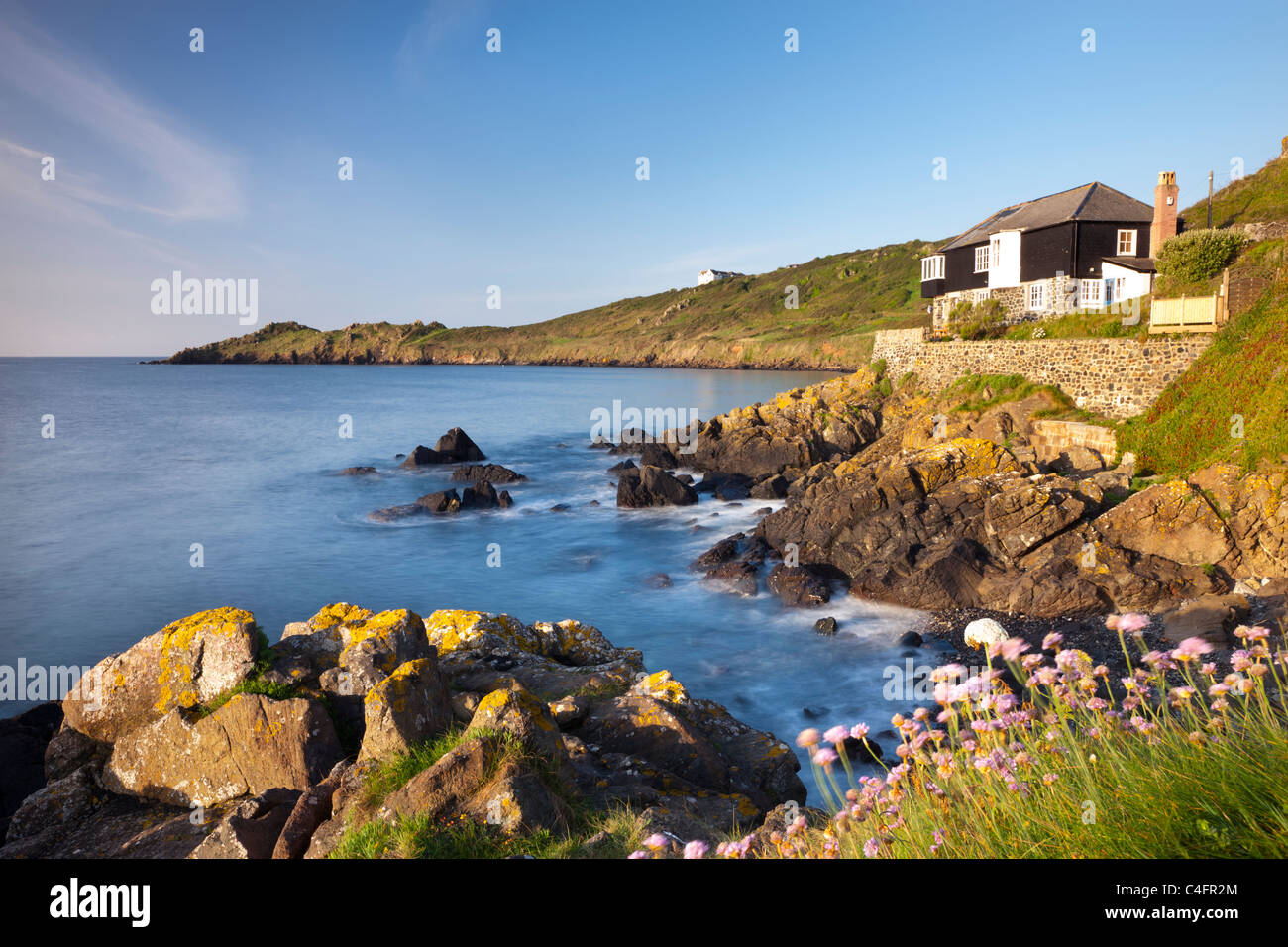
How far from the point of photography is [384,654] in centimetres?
893

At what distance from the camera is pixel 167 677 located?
8.95 meters

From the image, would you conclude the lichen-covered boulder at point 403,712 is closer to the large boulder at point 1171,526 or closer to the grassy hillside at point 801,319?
the large boulder at point 1171,526

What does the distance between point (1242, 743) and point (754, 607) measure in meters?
17.7

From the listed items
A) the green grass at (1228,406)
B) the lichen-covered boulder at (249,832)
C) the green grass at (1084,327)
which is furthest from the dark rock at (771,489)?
the lichen-covered boulder at (249,832)

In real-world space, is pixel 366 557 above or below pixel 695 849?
below

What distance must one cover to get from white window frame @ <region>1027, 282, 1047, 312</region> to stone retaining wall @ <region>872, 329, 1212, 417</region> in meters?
5.95

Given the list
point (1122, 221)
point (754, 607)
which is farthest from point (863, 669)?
point (1122, 221)

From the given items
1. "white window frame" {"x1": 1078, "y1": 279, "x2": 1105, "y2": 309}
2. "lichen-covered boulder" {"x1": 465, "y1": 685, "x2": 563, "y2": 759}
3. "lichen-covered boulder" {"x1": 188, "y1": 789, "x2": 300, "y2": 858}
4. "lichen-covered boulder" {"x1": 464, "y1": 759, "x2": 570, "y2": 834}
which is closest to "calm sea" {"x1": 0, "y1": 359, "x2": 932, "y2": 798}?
"lichen-covered boulder" {"x1": 465, "y1": 685, "x2": 563, "y2": 759}

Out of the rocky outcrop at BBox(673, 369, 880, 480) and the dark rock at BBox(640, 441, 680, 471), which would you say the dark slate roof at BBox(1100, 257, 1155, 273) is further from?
the dark rock at BBox(640, 441, 680, 471)

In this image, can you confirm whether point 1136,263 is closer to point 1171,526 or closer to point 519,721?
point 1171,526

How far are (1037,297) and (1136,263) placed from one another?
15.5 feet

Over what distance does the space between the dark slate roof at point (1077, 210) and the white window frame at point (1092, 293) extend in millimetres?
3355

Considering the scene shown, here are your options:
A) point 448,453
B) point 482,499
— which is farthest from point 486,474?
point 448,453

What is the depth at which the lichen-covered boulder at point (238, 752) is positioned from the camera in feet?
25.8
